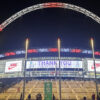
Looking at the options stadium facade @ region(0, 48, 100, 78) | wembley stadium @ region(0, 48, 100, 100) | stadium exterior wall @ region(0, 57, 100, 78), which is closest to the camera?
wembley stadium @ region(0, 48, 100, 100)

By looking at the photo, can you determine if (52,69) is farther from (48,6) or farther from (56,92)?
(56,92)

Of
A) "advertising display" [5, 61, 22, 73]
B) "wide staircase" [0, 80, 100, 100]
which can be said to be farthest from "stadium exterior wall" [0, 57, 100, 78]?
"wide staircase" [0, 80, 100, 100]

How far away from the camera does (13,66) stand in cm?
7256

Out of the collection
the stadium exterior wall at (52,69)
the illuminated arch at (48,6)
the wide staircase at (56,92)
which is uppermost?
the illuminated arch at (48,6)

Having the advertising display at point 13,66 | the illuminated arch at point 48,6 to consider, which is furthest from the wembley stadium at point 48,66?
the illuminated arch at point 48,6

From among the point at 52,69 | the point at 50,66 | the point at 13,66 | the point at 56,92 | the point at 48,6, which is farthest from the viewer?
the point at 13,66

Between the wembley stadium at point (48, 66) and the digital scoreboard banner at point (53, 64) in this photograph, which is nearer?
the wembley stadium at point (48, 66)

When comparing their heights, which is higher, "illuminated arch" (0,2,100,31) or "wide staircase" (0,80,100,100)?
"illuminated arch" (0,2,100,31)

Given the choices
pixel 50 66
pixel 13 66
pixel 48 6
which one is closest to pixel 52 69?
pixel 50 66

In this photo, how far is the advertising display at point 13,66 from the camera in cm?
7182

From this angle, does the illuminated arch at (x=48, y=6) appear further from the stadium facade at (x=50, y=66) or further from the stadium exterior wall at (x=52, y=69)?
the stadium exterior wall at (x=52, y=69)

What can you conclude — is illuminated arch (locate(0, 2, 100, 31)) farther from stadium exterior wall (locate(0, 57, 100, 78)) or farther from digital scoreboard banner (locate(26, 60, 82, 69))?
stadium exterior wall (locate(0, 57, 100, 78))

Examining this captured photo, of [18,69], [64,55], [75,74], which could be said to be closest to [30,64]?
[18,69]

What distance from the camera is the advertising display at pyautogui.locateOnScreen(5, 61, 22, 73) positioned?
7182 centimetres
